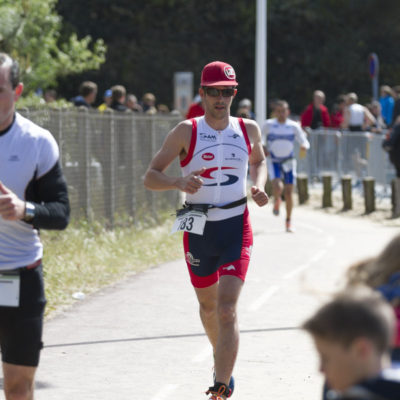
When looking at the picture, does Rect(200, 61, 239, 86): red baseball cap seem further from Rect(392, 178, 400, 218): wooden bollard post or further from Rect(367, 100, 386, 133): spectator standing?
Rect(367, 100, 386, 133): spectator standing

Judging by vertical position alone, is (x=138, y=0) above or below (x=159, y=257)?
above

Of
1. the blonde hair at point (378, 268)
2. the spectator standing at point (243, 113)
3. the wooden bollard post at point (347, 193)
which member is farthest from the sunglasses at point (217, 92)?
the wooden bollard post at point (347, 193)

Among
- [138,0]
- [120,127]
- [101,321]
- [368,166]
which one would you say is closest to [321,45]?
[138,0]

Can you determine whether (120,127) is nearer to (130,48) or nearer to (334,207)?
(334,207)

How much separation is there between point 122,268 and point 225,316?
591 centimetres

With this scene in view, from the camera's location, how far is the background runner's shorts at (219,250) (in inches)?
245

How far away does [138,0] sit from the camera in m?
43.4

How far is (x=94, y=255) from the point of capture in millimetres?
Result: 12164

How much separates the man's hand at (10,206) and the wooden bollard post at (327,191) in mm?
17145

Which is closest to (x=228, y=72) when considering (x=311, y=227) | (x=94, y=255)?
(x=94, y=255)

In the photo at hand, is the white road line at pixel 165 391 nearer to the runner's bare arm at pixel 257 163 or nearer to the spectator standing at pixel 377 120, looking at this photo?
the runner's bare arm at pixel 257 163

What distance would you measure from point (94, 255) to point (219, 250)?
236 inches

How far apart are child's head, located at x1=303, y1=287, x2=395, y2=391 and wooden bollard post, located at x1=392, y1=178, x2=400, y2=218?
1587cm

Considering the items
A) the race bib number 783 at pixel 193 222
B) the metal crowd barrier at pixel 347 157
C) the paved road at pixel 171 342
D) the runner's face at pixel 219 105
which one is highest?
the runner's face at pixel 219 105
